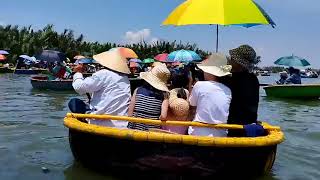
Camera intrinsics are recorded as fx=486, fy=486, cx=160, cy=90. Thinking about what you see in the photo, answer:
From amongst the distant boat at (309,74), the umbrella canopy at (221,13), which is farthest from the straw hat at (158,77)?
the distant boat at (309,74)

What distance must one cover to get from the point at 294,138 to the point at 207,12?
4.44 meters

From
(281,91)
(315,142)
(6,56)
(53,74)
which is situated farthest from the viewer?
(6,56)

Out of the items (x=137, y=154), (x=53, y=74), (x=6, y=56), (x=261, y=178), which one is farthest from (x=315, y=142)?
(x=6, y=56)

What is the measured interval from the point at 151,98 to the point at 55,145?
2845mm

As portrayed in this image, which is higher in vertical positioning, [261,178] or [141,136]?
[141,136]

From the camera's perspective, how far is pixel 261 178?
19.6 ft

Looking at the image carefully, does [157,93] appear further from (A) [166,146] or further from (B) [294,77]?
(B) [294,77]

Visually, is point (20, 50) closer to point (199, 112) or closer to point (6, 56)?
point (6, 56)

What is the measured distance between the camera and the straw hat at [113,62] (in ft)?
18.9

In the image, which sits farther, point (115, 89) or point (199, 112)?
point (115, 89)

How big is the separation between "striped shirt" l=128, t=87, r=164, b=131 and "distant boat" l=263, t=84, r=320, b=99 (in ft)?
43.0

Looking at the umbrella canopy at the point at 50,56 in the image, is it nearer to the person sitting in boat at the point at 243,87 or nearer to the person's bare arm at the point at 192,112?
the person's bare arm at the point at 192,112

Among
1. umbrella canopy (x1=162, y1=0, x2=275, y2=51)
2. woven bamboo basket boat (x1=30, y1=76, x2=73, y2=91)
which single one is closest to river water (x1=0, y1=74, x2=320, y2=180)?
umbrella canopy (x1=162, y1=0, x2=275, y2=51)

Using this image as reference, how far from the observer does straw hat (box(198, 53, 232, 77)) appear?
17.1 feet
